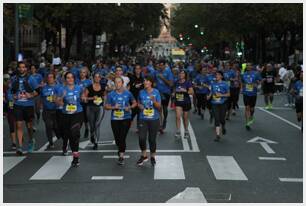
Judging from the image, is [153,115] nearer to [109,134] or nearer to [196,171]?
[196,171]

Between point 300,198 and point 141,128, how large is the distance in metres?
3.35

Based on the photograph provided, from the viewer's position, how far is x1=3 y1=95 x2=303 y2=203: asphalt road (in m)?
8.07

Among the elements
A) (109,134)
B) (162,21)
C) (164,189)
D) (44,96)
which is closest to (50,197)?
(164,189)

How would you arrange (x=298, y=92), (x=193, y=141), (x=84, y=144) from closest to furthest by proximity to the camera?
(x=84, y=144)
(x=193, y=141)
(x=298, y=92)

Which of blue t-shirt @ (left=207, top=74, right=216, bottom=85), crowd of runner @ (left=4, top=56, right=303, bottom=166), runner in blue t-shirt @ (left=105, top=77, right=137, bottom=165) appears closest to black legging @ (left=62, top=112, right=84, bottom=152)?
crowd of runner @ (left=4, top=56, right=303, bottom=166)

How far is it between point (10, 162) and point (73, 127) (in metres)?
1.31

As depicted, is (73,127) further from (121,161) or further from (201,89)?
(201,89)

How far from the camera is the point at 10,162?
36.0ft

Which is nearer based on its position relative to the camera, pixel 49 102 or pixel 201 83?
pixel 49 102

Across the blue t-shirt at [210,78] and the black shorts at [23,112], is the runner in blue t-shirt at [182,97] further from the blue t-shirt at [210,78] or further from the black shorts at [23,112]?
the black shorts at [23,112]

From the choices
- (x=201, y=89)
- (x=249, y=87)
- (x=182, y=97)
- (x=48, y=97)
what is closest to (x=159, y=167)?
(x=48, y=97)

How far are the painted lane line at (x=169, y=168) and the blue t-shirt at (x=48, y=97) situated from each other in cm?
247

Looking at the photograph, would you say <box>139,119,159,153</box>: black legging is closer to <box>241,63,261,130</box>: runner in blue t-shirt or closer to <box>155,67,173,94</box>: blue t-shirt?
<box>155,67,173,94</box>: blue t-shirt

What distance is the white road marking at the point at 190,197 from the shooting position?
775 cm
